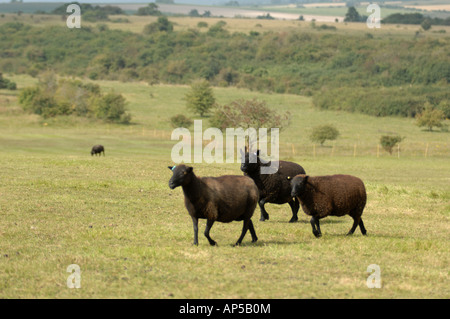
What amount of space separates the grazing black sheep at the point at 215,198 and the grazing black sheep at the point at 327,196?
60.6 inches

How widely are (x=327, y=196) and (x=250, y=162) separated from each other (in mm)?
3025

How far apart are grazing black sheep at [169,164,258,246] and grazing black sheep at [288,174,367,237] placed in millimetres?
1539

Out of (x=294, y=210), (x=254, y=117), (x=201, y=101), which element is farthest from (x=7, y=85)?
(x=294, y=210)

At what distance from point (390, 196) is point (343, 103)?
85.5m

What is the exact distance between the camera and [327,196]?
14.9m

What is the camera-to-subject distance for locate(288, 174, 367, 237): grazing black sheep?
1489 centimetres

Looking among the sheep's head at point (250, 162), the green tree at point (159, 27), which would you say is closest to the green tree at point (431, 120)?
the sheep's head at point (250, 162)

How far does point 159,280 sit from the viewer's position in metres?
10.9

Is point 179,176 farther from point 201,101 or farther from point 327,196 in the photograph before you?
point 201,101

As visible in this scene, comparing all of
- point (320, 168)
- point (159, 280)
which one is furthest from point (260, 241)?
point (320, 168)

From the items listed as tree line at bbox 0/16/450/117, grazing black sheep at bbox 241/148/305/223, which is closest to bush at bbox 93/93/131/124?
tree line at bbox 0/16/450/117

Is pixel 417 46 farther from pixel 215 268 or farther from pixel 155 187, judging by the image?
pixel 215 268

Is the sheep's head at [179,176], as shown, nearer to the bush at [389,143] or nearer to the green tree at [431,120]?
the bush at [389,143]
